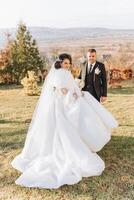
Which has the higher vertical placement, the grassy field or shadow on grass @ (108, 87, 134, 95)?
the grassy field

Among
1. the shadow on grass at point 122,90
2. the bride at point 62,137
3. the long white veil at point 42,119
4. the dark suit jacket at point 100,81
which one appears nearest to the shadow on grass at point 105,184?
the bride at point 62,137

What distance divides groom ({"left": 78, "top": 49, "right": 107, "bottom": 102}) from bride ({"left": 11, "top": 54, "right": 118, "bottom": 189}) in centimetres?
146

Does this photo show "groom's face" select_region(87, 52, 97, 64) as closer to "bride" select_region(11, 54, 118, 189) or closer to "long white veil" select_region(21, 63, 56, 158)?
"bride" select_region(11, 54, 118, 189)

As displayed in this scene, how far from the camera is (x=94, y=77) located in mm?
10031

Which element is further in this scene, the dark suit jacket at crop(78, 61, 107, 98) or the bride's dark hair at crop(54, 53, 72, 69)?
the dark suit jacket at crop(78, 61, 107, 98)

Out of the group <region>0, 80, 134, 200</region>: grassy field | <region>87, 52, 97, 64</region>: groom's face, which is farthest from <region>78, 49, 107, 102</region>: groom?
<region>0, 80, 134, 200</region>: grassy field

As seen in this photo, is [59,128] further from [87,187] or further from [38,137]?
[87,187]

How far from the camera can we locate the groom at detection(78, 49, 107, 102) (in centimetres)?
Result: 990

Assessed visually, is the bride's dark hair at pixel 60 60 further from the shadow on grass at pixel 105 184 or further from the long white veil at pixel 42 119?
the shadow on grass at pixel 105 184

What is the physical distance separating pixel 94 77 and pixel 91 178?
3185 mm

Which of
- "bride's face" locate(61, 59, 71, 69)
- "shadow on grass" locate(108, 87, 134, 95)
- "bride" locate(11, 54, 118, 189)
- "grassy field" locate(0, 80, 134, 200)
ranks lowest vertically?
"shadow on grass" locate(108, 87, 134, 95)

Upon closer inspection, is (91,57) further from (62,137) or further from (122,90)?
(122,90)

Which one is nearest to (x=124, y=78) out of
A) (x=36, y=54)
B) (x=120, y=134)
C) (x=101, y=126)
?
(x=36, y=54)

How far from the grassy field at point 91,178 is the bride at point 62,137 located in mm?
198
